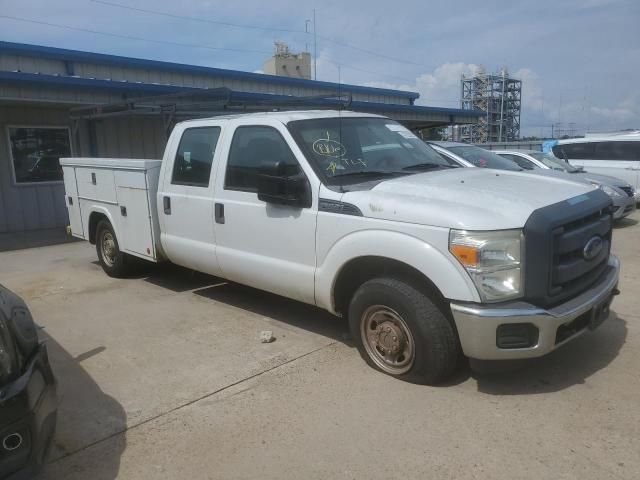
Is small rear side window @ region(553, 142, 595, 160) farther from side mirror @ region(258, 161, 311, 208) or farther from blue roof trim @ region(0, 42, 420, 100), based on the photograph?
side mirror @ region(258, 161, 311, 208)

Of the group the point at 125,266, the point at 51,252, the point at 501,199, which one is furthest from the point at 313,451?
the point at 51,252

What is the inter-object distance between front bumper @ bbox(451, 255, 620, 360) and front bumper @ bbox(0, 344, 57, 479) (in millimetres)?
2310

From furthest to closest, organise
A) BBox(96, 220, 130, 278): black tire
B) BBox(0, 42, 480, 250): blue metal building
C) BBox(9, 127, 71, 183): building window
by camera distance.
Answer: BBox(9, 127, 71, 183): building window
BBox(0, 42, 480, 250): blue metal building
BBox(96, 220, 130, 278): black tire

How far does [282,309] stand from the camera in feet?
18.1

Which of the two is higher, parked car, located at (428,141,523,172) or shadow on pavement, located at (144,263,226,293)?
parked car, located at (428,141,523,172)

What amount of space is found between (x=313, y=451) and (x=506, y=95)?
217 ft

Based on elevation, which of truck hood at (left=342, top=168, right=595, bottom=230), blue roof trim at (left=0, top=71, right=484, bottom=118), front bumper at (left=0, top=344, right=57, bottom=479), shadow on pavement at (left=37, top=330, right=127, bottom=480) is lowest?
shadow on pavement at (left=37, top=330, right=127, bottom=480)

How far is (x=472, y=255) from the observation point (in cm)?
319

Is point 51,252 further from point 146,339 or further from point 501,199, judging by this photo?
point 501,199

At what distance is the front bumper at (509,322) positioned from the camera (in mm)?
3188

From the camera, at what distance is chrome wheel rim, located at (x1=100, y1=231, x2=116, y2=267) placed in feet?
22.6

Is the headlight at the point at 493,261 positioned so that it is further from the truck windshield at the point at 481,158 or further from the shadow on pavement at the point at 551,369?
the truck windshield at the point at 481,158

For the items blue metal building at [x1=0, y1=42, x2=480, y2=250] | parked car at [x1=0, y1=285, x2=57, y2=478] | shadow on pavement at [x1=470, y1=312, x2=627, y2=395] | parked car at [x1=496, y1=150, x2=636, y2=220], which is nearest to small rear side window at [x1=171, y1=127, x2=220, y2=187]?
parked car at [x1=0, y1=285, x2=57, y2=478]

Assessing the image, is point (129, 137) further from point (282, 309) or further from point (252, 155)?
point (252, 155)
